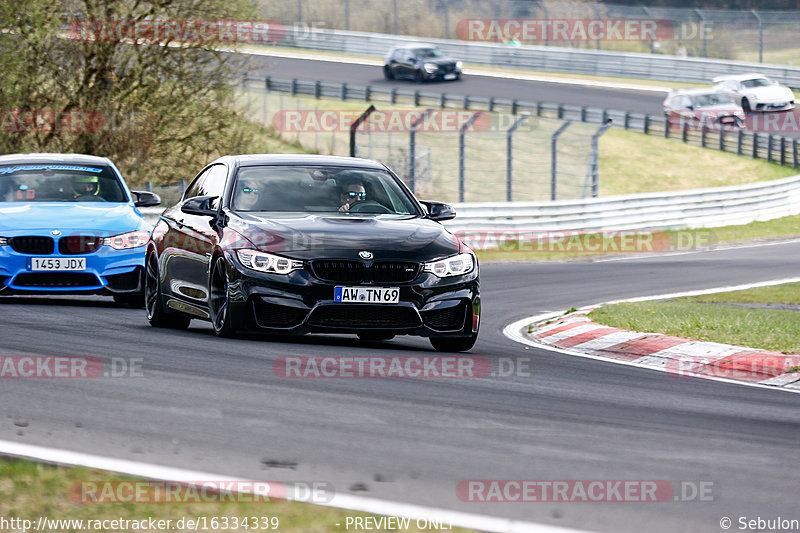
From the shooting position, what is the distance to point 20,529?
4.80m

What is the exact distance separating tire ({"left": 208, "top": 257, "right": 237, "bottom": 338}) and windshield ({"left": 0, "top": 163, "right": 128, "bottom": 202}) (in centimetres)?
465

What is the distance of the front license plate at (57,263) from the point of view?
43.2 feet

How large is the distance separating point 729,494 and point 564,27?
58.8 metres

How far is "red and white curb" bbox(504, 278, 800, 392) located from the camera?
10.0 meters

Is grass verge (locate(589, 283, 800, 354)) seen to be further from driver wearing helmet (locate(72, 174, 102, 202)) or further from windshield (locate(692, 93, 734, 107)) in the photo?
windshield (locate(692, 93, 734, 107))

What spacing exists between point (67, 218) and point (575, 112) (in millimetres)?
31342

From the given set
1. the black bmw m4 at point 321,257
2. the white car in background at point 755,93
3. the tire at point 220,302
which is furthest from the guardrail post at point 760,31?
the tire at point 220,302

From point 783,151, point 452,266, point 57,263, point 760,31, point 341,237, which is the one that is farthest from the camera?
point 760,31

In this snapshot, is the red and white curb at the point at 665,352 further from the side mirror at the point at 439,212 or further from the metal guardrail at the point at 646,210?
the metal guardrail at the point at 646,210

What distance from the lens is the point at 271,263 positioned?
9711 millimetres

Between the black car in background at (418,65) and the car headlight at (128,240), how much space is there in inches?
1494

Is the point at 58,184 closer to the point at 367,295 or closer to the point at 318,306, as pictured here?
the point at 318,306

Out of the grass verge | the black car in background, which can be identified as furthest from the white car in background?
the grass verge

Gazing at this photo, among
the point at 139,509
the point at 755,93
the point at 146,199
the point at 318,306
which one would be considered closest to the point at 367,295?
the point at 318,306
